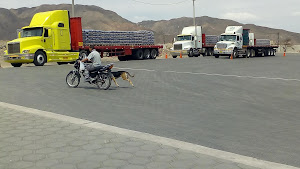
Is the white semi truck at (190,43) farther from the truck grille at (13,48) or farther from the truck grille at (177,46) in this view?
the truck grille at (13,48)

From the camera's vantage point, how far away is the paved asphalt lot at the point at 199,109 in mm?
5991

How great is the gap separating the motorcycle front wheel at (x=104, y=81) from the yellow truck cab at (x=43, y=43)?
540 inches

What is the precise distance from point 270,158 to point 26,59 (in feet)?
75.5

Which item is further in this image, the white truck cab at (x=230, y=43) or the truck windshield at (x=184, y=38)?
the truck windshield at (x=184, y=38)

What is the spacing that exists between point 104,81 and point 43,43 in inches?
584

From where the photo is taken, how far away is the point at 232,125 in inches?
284

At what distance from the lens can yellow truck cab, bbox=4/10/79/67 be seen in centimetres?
2553

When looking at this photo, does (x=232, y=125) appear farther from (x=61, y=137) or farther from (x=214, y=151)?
(x=61, y=137)

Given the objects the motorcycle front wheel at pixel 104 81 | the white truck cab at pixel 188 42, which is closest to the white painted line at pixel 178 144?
the motorcycle front wheel at pixel 104 81

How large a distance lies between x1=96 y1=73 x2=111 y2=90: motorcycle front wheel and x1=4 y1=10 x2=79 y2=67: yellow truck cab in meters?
13.7

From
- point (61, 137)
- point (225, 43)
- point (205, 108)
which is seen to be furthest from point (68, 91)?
point (225, 43)

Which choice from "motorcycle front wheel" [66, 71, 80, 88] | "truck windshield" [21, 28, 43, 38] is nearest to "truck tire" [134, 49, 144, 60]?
"truck windshield" [21, 28, 43, 38]

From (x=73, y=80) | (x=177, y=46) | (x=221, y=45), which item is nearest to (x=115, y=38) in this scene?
(x=177, y=46)

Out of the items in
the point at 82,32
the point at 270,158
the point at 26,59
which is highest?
the point at 82,32
